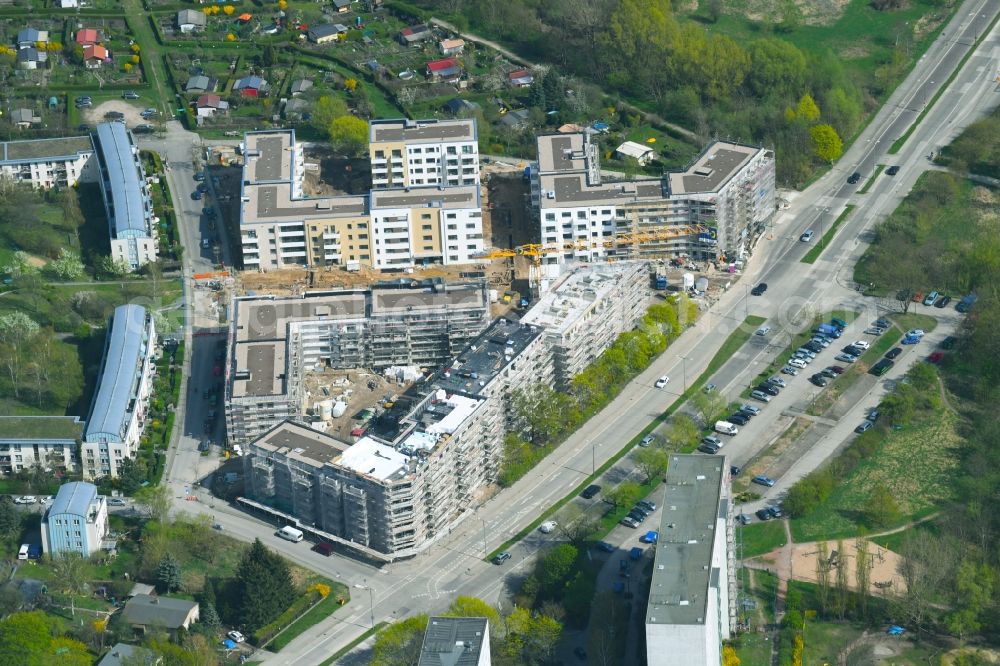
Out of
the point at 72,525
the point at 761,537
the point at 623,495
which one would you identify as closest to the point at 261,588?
the point at 72,525

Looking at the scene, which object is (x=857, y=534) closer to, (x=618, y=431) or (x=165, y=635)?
(x=618, y=431)

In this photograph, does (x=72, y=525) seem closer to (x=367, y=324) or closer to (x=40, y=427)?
(x=40, y=427)

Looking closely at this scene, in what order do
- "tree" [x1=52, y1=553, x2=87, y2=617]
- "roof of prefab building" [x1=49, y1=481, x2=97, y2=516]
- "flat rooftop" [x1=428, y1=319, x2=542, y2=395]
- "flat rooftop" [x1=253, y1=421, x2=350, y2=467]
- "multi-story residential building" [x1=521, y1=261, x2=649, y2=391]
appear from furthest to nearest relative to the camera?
"multi-story residential building" [x1=521, y1=261, x2=649, y2=391] → "flat rooftop" [x1=428, y1=319, x2=542, y2=395] → "flat rooftop" [x1=253, y1=421, x2=350, y2=467] → "roof of prefab building" [x1=49, y1=481, x2=97, y2=516] → "tree" [x1=52, y1=553, x2=87, y2=617]

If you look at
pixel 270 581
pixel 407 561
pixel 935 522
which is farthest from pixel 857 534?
pixel 270 581

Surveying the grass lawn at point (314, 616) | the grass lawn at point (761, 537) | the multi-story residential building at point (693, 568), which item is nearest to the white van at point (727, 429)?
the grass lawn at point (761, 537)

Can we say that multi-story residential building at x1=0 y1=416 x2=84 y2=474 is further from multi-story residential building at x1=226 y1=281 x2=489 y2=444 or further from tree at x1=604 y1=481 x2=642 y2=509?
tree at x1=604 y1=481 x2=642 y2=509

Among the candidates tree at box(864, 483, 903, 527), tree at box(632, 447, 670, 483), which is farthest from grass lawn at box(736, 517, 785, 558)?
tree at box(632, 447, 670, 483)
